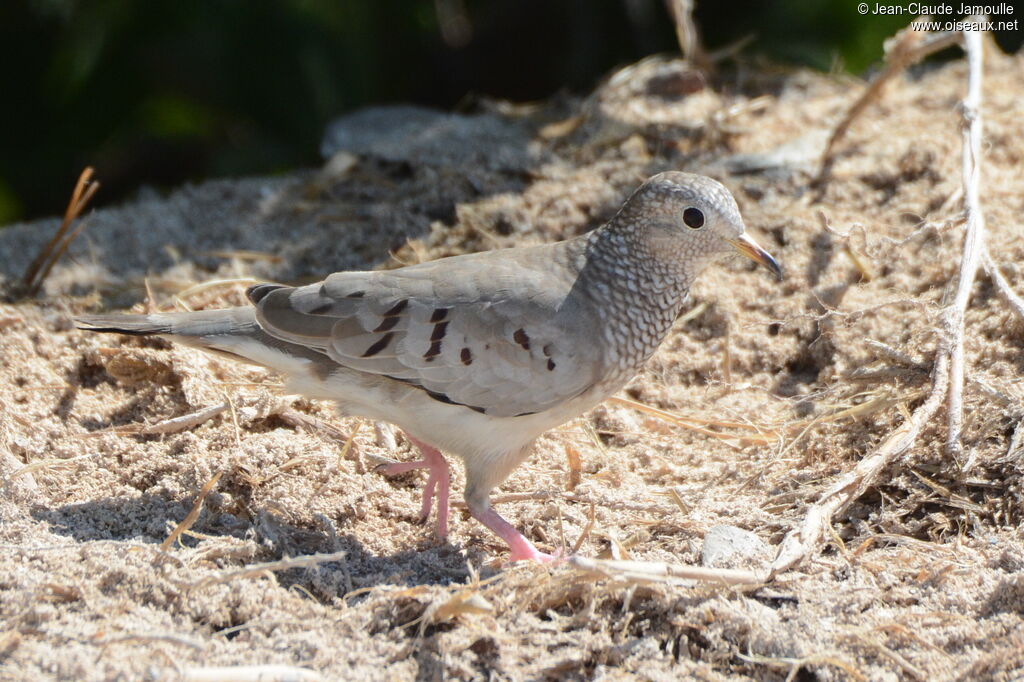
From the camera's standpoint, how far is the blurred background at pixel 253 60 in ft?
21.1

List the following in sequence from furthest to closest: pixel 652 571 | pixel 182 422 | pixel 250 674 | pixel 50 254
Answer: pixel 50 254, pixel 182 422, pixel 652 571, pixel 250 674

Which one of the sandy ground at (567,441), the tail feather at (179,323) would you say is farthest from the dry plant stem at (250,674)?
the tail feather at (179,323)

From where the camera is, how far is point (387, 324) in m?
3.38

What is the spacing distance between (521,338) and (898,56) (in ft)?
8.34

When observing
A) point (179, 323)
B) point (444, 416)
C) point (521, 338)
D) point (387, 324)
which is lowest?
point (444, 416)

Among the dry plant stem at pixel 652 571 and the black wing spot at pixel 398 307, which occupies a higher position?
the black wing spot at pixel 398 307

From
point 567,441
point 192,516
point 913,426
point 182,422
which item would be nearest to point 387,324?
point 192,516

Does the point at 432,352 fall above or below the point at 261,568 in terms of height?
above

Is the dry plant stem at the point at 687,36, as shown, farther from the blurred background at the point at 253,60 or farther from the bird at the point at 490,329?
the bird at the point at 490,329

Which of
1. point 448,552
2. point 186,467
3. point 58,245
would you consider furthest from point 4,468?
point 58,245

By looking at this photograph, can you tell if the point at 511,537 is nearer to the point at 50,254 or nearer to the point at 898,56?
the point at 50,254

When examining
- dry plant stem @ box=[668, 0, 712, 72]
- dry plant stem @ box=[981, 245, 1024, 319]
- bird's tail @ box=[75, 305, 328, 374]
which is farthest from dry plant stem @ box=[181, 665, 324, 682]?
dry plant stem @ box=[668, 0, 712, 72]

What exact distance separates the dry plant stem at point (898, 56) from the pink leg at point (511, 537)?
2.53 meters

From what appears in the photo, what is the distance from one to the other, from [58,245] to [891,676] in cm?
404
